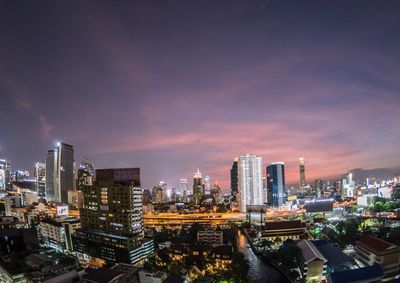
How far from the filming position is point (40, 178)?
4131 centimetres

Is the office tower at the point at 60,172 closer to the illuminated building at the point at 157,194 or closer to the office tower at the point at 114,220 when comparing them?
the illuminated building at the point at 157,194

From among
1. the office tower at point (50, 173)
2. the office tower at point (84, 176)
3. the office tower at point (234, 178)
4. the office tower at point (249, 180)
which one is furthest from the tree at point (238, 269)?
the office tower at point (50, 173)

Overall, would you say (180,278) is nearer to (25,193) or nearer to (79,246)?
(79,246)

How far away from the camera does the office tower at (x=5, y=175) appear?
2973cm

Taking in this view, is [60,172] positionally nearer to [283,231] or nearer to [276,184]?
[276,184]

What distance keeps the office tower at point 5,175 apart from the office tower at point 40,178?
6.83m

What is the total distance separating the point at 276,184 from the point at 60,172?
2879 centimetres

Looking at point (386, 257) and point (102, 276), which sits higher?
point (102, 276)

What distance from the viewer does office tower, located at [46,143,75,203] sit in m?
36.4

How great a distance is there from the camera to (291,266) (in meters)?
10.8

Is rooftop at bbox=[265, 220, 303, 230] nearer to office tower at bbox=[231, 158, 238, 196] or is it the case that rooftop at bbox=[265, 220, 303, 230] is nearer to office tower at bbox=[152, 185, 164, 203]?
office tower at bbox=[231, 158, 238, 196]

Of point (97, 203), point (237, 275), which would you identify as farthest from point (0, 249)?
point (237, 275)

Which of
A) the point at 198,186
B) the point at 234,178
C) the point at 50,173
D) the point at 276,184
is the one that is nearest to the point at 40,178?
the point at 50,173

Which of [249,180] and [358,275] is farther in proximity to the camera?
[249,180]
